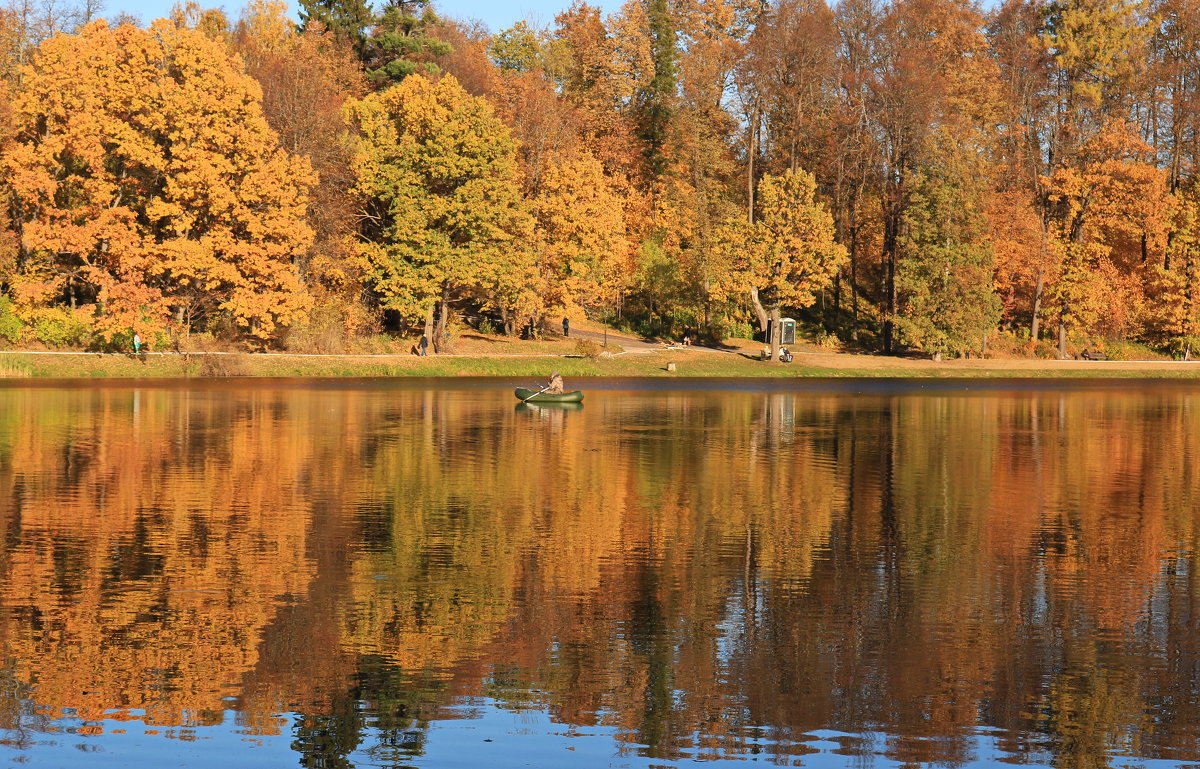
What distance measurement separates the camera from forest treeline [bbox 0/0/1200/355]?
233 feet

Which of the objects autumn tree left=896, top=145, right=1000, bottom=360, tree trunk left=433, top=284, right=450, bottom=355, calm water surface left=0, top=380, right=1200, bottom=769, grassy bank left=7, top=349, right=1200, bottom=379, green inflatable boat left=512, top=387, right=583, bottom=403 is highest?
autumn tree left=896, top=145, right=1000, bottom=360

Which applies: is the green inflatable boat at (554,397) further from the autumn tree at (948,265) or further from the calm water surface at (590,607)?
the autumn tree at (948,265)

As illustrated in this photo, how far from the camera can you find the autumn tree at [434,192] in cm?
7944

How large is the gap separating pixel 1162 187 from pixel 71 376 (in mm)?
69545

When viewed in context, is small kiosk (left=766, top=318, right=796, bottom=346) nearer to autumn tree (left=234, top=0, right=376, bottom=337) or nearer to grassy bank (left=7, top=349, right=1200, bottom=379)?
grassy bank (left=7, top=349, right=1200, bottom=379)

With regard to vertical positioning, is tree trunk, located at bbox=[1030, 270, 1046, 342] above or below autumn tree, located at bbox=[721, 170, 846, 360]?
below

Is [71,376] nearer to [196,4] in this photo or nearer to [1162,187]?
[196,4]

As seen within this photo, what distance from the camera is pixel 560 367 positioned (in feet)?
260

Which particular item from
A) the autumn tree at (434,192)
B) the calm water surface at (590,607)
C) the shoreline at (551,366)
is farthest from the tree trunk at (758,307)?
the calm water surface at (590,607)

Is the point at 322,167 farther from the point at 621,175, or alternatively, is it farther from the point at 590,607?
the point at 590,607

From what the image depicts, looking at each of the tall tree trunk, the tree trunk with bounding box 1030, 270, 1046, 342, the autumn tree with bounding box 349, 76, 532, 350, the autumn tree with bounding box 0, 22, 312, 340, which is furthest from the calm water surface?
the tall tree trunk

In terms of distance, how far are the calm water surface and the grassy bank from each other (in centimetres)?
3217

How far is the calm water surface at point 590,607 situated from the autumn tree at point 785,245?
5249cm

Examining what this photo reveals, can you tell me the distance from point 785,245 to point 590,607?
2897 inches
